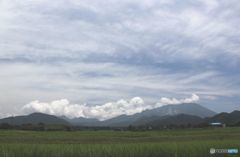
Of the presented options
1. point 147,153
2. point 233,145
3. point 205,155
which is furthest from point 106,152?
point 233,145

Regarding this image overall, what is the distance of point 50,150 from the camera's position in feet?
61.5

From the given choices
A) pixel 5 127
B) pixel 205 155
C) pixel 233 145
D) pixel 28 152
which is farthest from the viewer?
pixel 5 127

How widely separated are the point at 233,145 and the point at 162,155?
5487mm

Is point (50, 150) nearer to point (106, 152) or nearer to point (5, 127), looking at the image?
point (106, 152)

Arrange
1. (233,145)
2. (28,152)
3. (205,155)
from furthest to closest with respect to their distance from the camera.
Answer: (233,145), (205,155), (28,152)

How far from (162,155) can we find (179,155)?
849 millimetres

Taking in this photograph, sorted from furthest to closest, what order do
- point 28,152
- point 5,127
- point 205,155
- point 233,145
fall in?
point 5,127 < point 233,145 < point 205,155 < point 28,152

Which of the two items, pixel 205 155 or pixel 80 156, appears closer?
pixel 80 156

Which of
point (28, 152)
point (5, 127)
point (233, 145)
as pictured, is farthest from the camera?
point (5, 127)

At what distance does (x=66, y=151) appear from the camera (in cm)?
1872

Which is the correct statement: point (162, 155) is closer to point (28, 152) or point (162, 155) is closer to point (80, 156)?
point (80, 156)

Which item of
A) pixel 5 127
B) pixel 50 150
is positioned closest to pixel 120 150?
pixel 50 150

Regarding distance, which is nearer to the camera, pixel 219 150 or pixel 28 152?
pixel 28 152

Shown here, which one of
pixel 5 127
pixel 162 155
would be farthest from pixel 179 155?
pixel 5 127
